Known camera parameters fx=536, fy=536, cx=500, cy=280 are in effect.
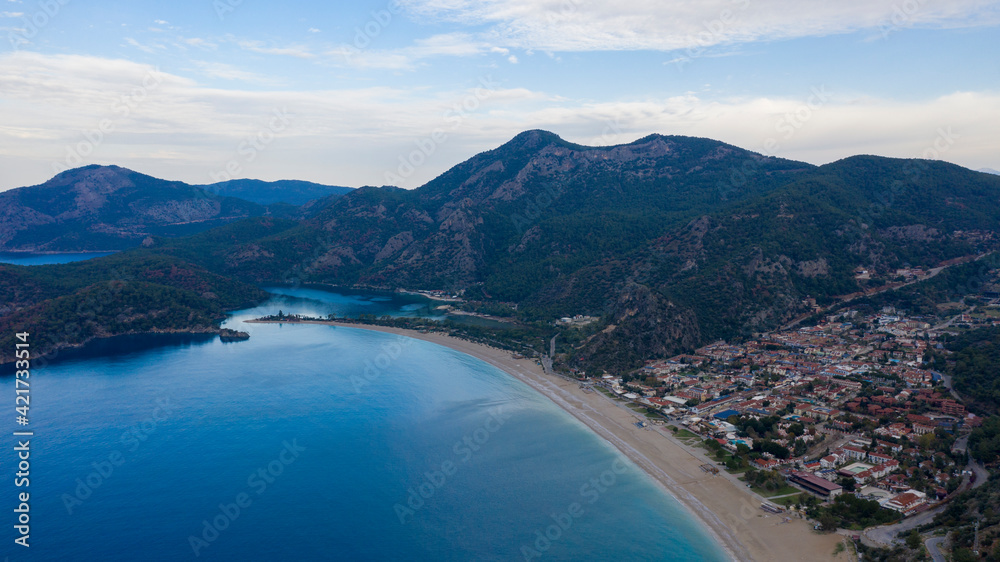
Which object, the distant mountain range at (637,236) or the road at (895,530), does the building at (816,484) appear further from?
the distant mountain range at (637,236)

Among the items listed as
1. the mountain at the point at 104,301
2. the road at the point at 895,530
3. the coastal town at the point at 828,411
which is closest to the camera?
the road at the point at 895,530

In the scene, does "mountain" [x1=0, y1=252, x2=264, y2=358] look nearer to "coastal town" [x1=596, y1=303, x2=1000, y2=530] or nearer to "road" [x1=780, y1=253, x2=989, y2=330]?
"coastal town" [x1=596, y1=303, x2=1000, y2=530]

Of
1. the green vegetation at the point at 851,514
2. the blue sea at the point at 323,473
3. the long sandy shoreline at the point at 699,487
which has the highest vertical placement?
the green vegetation at the point at 851,514

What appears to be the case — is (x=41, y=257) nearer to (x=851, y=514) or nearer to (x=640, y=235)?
(x=640, y=235)

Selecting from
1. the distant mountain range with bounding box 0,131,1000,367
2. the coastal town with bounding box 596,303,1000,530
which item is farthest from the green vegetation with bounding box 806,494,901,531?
the distant mountain range with bounding box 0,131,1000,367

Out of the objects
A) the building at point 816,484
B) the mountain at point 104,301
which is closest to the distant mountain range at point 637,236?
the mountain at point 104,301
